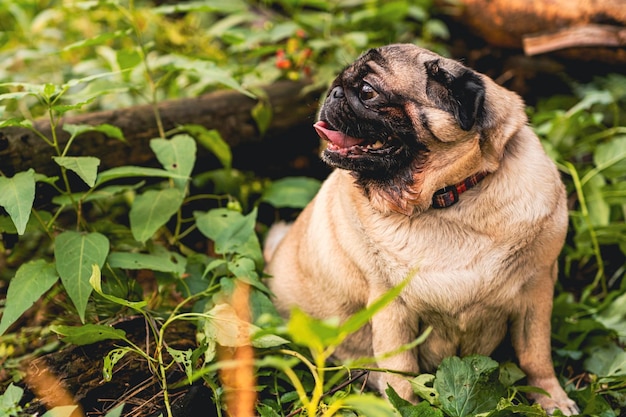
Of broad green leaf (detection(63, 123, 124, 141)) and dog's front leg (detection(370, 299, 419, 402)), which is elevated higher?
broad green leaf (detection(63, 123, 124, 141))

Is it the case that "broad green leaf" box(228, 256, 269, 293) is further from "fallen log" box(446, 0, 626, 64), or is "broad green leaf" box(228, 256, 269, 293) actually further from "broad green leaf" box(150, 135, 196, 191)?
"fallen log" box(446, 0, 626, 64)

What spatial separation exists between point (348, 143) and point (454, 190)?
0.54m

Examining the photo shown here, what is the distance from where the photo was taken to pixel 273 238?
4.25 m

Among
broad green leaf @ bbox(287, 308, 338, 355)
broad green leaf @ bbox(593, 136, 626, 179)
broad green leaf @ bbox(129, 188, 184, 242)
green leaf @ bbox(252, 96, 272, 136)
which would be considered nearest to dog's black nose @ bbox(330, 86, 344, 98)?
broad green leaf @ bbox(129, 188, 184, 242)

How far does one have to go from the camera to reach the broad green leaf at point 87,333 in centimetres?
250

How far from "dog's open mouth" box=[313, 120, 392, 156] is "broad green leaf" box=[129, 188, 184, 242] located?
0.93 meters

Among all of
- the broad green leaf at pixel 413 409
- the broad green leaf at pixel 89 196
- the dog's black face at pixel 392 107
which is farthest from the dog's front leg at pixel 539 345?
the broad green leaf at pixel 89 196

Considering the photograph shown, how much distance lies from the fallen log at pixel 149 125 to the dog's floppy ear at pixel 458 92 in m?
1.49

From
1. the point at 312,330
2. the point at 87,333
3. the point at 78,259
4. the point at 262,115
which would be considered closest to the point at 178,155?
the point at 78,259

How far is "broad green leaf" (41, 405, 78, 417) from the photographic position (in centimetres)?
235

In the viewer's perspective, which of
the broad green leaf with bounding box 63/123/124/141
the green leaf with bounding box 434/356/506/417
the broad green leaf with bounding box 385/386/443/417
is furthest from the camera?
the broad green leaf with bounding box 63/123/124/141

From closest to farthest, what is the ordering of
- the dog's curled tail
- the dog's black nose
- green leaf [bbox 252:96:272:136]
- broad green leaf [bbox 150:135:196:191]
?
the dog's black nose
broad green leaf [bbox 150:135:196:191]
the dog's curled tail
green leaf [bbox 252:96:272:136]

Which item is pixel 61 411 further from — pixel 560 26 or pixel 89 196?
pixel 560 26

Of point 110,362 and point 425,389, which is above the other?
point 110,362
